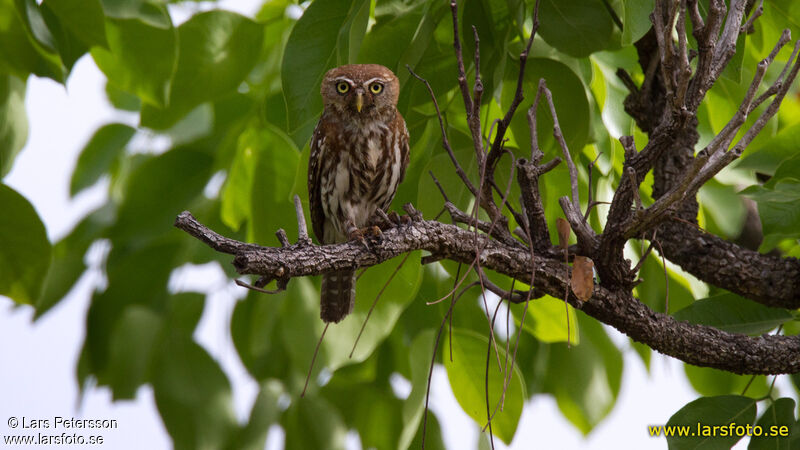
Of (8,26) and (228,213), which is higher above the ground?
(8,26)

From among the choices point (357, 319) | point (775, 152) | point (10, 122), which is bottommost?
point (10, 122)

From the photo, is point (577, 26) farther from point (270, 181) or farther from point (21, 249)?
point (21, 249)

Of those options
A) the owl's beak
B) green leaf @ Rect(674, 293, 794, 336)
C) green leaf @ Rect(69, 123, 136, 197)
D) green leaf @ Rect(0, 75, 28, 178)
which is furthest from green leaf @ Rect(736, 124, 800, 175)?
green leaf @ Rect(69, 123, 136, 197)

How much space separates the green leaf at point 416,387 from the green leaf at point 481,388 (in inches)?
7.5

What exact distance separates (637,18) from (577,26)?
1.07 feet

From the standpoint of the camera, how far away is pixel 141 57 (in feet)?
10.1

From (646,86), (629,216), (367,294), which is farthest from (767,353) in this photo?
(367,294)

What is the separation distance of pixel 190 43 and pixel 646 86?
2.00 m

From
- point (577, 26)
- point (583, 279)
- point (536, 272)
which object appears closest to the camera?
point (583, 279)

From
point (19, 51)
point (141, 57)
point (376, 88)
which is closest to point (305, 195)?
point (376, 88)

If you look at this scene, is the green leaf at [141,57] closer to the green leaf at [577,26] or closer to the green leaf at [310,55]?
the green leaf at [310,55]

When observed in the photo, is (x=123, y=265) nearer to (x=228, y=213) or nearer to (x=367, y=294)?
(x=228, y=213)

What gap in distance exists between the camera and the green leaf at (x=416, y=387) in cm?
305

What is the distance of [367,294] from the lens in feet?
9.92
